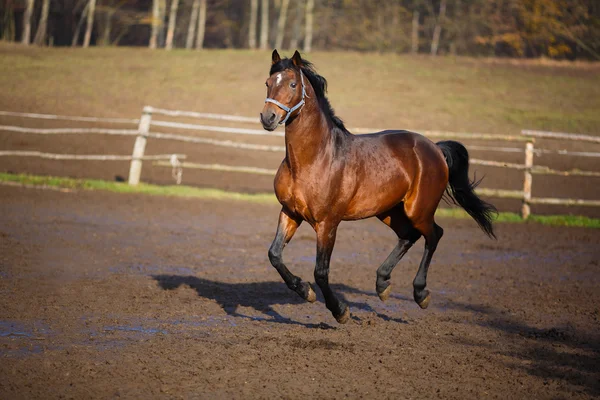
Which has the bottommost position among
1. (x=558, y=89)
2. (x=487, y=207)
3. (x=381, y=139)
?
(x=487, y=207)

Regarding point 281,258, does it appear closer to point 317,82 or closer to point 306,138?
point 306,138

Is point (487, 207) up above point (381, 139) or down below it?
below

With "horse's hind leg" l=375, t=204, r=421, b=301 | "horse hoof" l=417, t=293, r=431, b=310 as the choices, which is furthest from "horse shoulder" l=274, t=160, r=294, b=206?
"horse hoof" l=417, t=293, r=431, b=310

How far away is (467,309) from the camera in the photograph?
6.53 metres

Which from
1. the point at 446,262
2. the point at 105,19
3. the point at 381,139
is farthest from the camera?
the point at 105,19

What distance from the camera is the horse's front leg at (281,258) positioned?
5.44 metres

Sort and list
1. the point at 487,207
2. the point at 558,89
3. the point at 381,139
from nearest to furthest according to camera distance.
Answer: the point at 381,139 → the point at 487,207 → the point at 558,89

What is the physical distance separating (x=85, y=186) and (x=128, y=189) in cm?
81

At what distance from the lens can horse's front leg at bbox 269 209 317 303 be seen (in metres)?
5.44

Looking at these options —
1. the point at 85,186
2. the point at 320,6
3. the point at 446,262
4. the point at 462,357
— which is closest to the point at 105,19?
the point at 320,6

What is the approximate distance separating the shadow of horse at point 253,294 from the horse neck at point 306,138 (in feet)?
4.42

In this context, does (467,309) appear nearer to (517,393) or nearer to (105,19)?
(517,393)

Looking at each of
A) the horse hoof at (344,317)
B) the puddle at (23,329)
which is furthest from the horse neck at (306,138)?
the puddle at (23,329)

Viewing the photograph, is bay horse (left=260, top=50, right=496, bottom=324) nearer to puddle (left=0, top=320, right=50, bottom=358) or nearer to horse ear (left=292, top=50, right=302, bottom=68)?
horse ear (left=292, top=50, right=302, bottom=68)
